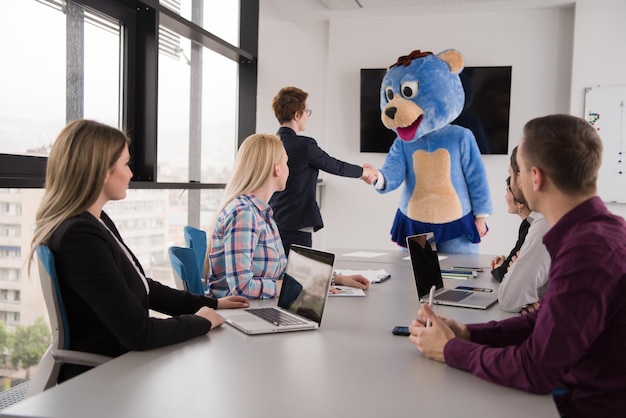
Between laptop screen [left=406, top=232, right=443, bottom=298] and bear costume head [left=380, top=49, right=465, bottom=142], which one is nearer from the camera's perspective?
laptop screen [left=406, top=232, right=443, bottom=298]

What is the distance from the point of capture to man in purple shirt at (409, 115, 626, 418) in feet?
3.71

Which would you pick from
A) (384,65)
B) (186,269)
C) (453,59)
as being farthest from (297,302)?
(384,65)

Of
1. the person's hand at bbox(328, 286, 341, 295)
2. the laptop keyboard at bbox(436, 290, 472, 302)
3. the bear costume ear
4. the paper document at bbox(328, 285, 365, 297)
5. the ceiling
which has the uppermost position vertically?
the ceiling

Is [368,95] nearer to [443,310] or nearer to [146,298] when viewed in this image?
[443,310]

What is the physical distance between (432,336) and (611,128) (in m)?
3.86

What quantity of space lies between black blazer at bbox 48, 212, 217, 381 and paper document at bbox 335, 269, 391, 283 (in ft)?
3.41

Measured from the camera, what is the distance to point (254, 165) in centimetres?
225

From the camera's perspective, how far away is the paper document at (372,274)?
8.12 ft

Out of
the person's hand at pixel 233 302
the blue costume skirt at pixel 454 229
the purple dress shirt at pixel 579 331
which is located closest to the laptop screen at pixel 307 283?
the person's hand at pixel 233 302

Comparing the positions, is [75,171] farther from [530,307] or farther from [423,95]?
[423,95]

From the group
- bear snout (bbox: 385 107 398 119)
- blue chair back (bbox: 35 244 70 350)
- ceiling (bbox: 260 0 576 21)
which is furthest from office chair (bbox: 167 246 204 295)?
ceiling (bbox: 260 0 576 21)

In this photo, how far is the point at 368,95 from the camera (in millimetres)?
5227

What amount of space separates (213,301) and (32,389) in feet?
1.84

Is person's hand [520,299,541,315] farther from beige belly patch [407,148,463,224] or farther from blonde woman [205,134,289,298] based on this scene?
beige belly patch [407,148,463,224]
